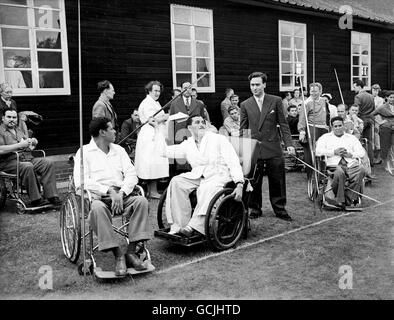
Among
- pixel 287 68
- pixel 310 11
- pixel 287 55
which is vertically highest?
pixel 310 11

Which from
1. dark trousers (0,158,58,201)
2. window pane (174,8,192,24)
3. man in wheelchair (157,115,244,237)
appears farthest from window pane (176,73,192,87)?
man in wheelchair (157,115,244,237)

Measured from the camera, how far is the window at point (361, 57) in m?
16.0

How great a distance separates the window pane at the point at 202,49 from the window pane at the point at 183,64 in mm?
354

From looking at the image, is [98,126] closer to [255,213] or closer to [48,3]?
[255,213]

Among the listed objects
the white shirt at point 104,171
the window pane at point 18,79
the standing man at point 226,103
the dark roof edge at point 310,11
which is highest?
the dark roof edge at point 310,11

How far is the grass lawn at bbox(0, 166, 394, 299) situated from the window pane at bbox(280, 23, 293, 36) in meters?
8.07

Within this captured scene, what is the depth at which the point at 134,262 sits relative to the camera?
4176 millimetres

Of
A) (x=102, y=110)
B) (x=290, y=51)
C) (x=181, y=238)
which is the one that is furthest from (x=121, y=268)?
(x=290, y=51)

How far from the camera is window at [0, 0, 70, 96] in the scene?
304 inches

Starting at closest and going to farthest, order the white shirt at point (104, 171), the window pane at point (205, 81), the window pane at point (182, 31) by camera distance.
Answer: the white shirt at point (104, 171) < the window pane at point (182, 31) < the window pane at point (205, 81)

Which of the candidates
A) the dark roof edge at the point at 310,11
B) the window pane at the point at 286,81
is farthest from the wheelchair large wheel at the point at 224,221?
the window pane at the point at 286,81

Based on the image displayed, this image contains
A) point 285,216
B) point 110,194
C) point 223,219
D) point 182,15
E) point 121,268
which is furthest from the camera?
point 182,15

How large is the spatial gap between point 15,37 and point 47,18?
0.66 metres

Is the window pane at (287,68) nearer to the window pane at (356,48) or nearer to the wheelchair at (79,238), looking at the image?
the window pane at (356,48)
